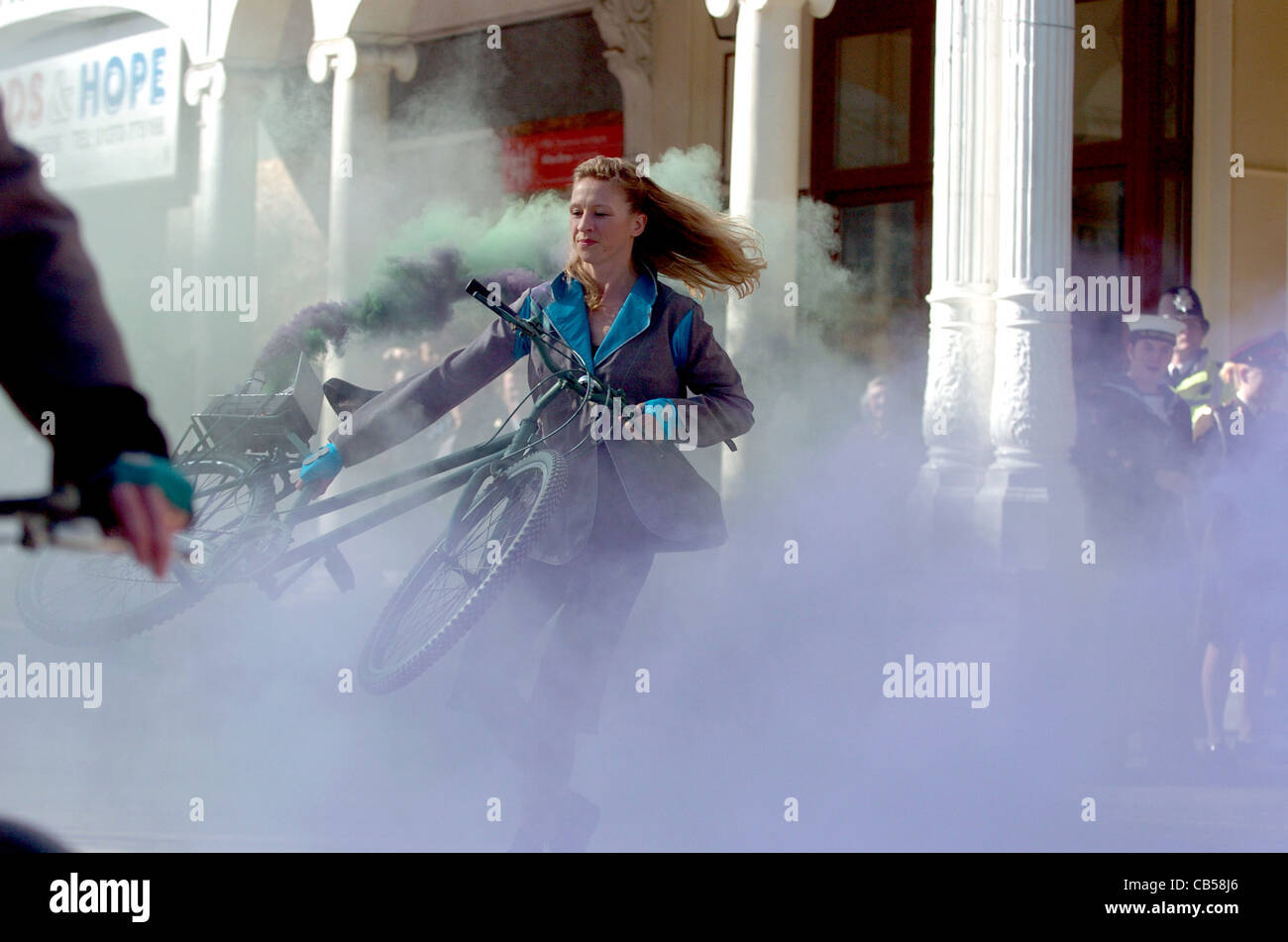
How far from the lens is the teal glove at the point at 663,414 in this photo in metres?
3.64

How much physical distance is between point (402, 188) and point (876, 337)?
9.38ft

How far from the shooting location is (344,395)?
4.06 metres

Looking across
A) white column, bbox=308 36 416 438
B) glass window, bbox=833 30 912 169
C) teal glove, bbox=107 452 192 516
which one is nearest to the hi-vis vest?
glass window, bbox=833 30 912 169

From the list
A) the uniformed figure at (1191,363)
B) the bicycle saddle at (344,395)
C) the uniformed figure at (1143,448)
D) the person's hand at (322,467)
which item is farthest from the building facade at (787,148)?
the person's hand at (322,467)

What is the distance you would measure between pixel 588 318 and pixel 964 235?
345 cm

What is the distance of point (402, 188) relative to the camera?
8.45 meters

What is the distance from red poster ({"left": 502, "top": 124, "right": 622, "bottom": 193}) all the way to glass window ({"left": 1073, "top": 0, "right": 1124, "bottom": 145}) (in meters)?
3.00

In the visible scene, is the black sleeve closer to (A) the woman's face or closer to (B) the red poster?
(A) the woman's face

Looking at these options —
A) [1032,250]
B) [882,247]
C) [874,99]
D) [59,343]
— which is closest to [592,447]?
[59,343]

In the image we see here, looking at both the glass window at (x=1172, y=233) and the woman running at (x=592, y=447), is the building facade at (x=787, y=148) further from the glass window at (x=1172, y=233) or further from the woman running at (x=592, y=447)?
the woman running at (x=592, y=447)

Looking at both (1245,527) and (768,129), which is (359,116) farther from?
(1245,527)

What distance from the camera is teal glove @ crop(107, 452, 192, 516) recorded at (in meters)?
Result: 1.44
